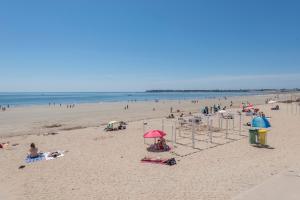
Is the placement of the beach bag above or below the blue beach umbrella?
below

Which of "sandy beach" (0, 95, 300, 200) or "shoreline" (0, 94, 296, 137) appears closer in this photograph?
"sandy beach" (0, 95, 300, 200)

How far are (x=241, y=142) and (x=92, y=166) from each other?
27.5ft

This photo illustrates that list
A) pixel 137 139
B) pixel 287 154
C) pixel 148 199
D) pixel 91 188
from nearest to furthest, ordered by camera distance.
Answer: pixel 148 199
pixel 91 188
pixel 287 154
pixel 137 139

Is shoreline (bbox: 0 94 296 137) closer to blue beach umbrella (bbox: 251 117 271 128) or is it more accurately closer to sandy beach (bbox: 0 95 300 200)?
sandy beach (bbox: 0 95 300 200)

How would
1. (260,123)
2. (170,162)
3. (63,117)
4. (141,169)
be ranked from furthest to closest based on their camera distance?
(63,117) < (260,123) < (170,162) < (141,169)

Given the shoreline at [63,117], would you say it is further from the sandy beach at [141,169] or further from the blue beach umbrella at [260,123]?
the blue beach umbrella at [260,123]

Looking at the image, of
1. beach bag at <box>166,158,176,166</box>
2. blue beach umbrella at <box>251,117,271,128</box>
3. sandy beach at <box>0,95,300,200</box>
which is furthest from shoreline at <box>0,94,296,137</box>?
blue beach umbrella at <box>251,117,271,128</box>

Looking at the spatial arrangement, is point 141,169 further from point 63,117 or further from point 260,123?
point 63,117

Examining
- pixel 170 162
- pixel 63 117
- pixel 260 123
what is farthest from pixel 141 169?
pixel 63 117

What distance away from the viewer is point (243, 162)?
10617 mm

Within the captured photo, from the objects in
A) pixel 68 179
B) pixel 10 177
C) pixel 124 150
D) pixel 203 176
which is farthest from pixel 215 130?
pixel 10 177

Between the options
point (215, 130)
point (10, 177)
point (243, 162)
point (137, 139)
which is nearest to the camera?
point (10, 177)

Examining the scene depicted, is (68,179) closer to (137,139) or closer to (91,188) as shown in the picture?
(91,188)

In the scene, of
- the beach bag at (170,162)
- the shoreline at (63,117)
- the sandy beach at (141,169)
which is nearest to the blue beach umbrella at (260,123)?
the sandy beach at (141,169)
